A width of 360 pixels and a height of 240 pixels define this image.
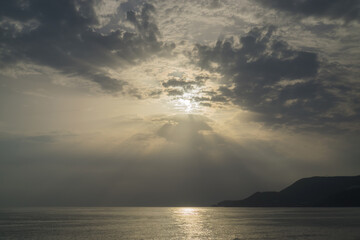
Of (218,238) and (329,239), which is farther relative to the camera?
(218,238)

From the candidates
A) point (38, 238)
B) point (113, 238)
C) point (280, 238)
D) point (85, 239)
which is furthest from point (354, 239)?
point (38, 238)

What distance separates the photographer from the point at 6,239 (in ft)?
270

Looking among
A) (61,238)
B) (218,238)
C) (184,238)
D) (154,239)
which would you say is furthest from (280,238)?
(61,238)

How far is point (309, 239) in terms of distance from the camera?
81438 mm

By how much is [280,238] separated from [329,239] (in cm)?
1268

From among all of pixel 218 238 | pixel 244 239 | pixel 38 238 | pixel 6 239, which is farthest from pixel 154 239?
pixel 6 239

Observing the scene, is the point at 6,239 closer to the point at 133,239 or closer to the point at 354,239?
the point at 133,239

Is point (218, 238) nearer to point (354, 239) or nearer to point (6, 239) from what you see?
point (354, 239)

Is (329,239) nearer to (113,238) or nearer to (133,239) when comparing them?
(133,239)

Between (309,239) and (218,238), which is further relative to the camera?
(218,238)

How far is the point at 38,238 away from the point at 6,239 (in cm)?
814

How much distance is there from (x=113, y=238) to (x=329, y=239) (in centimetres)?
6078

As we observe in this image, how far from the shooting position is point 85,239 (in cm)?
8475

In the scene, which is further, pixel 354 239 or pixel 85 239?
pixel 85 239
